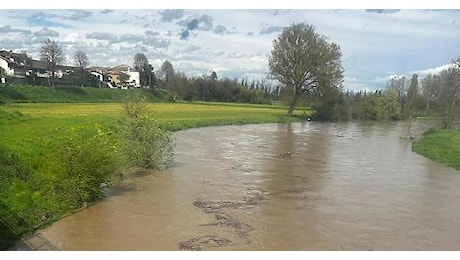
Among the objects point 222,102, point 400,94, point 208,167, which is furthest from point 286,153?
point 222,102

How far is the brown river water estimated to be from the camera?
10.1 meters

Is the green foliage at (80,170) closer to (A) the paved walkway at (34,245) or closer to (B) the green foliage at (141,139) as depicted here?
(A) the paved walkway at (34,245)

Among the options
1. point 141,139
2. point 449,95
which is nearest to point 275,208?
point 141,139

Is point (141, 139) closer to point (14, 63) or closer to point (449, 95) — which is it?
point (449, 95)

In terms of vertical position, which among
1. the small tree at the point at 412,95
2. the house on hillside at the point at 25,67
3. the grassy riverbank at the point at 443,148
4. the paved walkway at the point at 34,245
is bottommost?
the paved walkway at the point at 34,245

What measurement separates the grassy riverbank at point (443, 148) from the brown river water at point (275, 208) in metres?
0.83

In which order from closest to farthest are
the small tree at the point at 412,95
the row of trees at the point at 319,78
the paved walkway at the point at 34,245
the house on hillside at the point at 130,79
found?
the paved walkway at the point at 34,245 < the row of trees at the point at 319,78 < the small tree at the point at 412,95 < the house on hillside at the point at 130,79

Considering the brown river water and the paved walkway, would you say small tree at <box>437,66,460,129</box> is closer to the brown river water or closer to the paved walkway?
A: the brown river water

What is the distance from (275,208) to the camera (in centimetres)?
1303

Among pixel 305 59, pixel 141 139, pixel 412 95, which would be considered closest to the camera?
pixel 141 139

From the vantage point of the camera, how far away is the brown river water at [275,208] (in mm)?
10141

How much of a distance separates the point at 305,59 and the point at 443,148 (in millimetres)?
22654

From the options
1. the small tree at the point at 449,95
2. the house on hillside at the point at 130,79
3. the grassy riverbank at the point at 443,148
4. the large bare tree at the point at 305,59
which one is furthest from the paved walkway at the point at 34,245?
the house on hillside at the point at 130,79

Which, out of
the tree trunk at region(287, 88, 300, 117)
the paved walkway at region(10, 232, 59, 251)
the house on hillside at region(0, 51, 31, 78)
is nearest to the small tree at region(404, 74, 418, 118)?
the tree trunk at region(287, 88, 300, 117)
